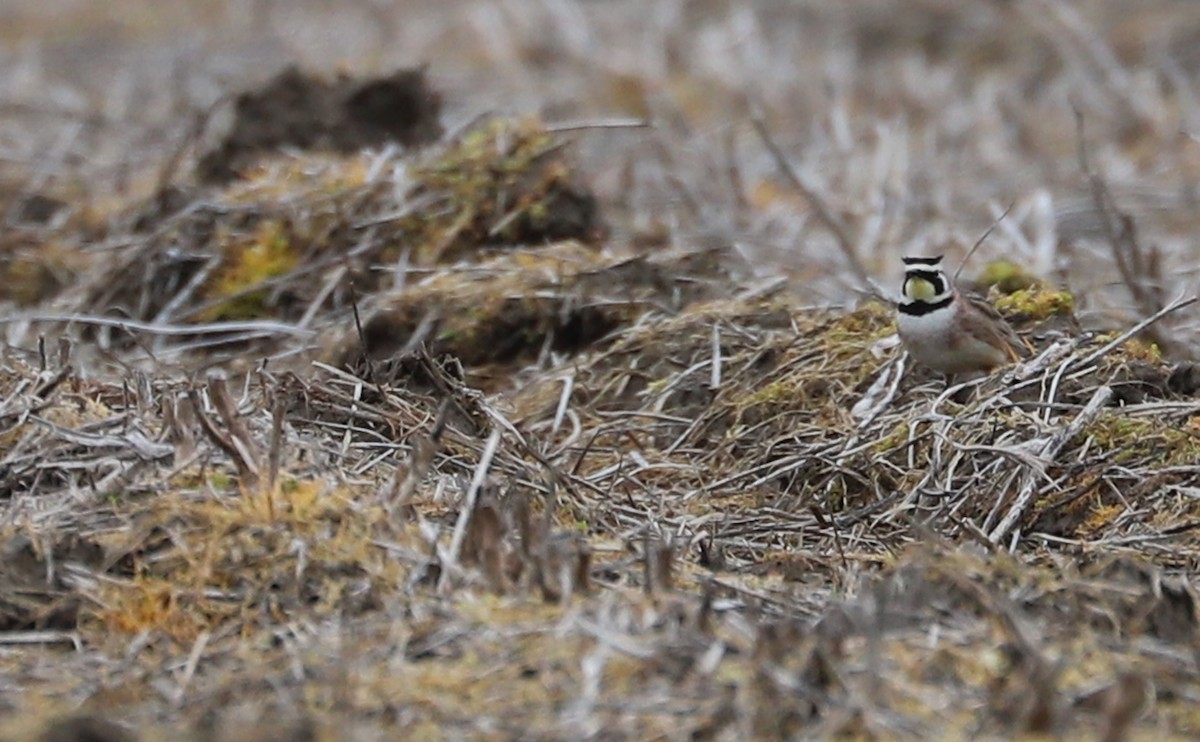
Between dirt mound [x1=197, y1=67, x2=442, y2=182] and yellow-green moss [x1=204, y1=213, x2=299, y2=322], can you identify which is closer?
yellow-green moss [x1=204, y1=213, x2=299, y2=322]

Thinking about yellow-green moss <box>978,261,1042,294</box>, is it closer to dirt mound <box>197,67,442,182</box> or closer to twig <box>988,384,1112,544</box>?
twig <box>988,384,1112,544</box>

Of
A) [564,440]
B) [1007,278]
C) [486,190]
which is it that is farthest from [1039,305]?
[486,190]

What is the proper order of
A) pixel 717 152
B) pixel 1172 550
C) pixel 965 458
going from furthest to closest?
pixel 717 152 → pixel 965 458 → pixel 1172 550

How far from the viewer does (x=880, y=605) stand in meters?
3.78

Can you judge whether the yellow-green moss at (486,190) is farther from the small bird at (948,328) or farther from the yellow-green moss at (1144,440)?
the yellow-green moss at (1144,440)

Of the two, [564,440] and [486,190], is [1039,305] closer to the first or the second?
[564,440]

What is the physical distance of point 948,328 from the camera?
19.6 feet

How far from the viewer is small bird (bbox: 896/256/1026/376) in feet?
19.6

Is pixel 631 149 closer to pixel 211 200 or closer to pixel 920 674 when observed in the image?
pixel 211 200

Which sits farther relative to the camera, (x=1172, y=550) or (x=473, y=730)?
(x=1172, y=550)

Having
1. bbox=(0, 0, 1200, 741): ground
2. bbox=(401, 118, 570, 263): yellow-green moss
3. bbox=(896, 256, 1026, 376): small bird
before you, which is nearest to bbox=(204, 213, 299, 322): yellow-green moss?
bbox=(0, 0, 1200, 741): ground

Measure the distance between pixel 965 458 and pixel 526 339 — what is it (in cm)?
230

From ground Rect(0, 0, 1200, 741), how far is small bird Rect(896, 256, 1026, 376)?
Answer: 137mm

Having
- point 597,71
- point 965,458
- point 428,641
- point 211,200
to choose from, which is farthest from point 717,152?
point 428,641
